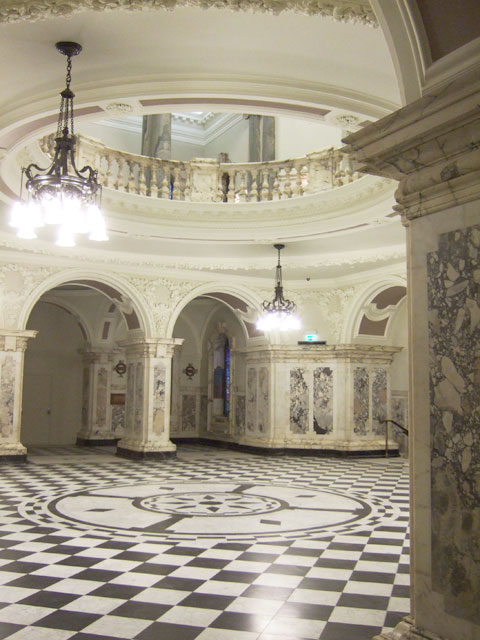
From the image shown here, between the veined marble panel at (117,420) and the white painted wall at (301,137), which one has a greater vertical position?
the white painted wall at (301,137)

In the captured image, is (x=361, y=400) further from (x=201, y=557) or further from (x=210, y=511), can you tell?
(x=201, y=557)

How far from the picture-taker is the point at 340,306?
654 inches

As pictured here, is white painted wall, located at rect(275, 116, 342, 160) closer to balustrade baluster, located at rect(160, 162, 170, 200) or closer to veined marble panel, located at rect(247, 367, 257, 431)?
balustrade baluster, located at rect(160, 162, 170, 200)

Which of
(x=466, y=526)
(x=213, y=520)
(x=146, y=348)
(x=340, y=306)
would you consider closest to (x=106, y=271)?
(x=146, y=348)

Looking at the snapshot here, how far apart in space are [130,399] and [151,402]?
0.96 m

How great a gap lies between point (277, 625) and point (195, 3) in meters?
4.57

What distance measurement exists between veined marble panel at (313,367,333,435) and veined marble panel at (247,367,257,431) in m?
1.62

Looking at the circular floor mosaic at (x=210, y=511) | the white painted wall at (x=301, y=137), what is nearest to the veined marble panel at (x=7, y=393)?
the circular floor mosaic at (x=210, y=511)

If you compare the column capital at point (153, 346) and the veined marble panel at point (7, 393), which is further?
the column capital at point (153, 346)

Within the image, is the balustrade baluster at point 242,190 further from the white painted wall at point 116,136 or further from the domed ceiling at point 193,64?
the white painted wall at point 116,136

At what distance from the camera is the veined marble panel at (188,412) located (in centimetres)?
2041

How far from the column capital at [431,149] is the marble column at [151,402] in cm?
1209

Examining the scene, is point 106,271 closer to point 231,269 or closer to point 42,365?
point 231,269

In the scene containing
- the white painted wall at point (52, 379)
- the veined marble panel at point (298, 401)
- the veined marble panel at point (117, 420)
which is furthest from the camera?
the white painted wall at point (52, 379)
